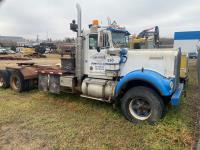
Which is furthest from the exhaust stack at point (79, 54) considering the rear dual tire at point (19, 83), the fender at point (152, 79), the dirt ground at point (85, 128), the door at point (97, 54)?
the rear dual tire at point (19, 83)

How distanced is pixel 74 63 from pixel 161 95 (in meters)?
3.28

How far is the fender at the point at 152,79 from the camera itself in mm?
5388

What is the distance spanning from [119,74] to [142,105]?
116 centimetres

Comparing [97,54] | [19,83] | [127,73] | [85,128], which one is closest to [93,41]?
[97,54]

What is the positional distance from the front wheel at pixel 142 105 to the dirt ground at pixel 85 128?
8.9 inches

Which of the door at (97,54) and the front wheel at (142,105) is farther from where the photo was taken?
the door at (97,54)

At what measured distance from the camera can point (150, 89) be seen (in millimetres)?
5703

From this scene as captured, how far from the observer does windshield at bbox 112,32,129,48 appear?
6.68 metres

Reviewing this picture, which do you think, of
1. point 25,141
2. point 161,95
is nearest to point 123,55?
point 161,95

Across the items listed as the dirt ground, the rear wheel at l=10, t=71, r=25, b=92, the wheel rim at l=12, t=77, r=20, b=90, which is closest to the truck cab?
the dirt ground

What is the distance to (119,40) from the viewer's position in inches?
271

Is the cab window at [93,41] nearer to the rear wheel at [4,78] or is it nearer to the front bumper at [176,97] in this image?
the front bumper at [176,97]

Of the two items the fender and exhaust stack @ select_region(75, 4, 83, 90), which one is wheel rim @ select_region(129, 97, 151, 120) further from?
exhaust stack @ select_region(75, 4, 83, 90)

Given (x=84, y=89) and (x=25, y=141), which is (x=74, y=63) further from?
(x=25, y=141)
